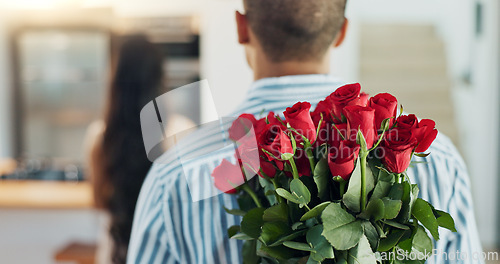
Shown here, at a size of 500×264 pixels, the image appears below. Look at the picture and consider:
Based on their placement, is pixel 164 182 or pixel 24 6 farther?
pixel 24 6

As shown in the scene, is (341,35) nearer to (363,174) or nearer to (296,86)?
(296,86)

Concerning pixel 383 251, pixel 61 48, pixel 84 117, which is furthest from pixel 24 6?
pixel 383 251

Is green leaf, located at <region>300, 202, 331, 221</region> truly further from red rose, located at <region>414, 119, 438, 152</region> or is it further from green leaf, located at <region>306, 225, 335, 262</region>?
red rose, located at <region>414, 119, 438, 152</region>

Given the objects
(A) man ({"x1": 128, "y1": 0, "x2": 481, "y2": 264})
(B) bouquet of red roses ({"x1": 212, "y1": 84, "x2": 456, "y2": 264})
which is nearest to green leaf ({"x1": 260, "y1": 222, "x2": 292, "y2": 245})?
(B) bouquet of red roses ({"x1": 212, "y1": 84, "x2": 456, "y2": 264})

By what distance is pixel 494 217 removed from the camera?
3.70 meters

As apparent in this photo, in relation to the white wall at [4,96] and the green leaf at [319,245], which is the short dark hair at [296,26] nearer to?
the green leaf at [319,245]

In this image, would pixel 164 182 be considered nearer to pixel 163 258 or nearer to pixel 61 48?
pixel 163 258

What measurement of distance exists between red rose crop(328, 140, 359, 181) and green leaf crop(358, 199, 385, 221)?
41 millimetres

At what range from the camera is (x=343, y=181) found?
0.49 meters

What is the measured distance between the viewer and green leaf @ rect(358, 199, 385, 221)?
18.7 inches

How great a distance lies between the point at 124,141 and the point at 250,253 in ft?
3.96

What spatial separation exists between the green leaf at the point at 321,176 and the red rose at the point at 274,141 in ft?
0.14

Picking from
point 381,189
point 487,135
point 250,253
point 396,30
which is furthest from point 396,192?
point 396,30

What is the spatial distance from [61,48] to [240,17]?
10.2ft
